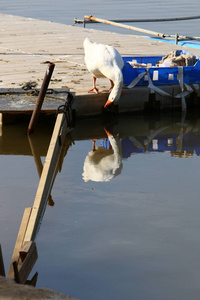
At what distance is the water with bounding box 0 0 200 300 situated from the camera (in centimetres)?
636

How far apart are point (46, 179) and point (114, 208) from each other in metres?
1.08

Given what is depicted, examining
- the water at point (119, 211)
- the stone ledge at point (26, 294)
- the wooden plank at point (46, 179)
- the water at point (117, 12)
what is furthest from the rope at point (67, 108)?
the water at point (117, 12)

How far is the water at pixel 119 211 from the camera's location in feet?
20.9

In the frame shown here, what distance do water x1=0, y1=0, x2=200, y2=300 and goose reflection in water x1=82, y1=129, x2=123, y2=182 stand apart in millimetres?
60

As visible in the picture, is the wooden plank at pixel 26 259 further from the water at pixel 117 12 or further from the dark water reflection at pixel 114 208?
the water at pixel 117 12

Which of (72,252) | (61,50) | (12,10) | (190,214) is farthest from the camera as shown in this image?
(12,10)

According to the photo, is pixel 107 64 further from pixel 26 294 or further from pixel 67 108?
pixel 26 294

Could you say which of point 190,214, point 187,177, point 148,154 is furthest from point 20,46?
point 190,214

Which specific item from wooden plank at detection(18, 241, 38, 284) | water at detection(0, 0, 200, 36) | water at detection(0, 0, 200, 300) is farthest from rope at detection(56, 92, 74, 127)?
water at detection(0, 0, 200, 36)

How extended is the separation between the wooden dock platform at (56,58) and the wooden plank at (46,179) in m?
0.71

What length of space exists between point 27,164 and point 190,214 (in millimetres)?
3504

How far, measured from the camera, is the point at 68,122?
38.0 ft

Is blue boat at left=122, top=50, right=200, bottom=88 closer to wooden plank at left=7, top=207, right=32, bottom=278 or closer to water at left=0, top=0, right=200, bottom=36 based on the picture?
wooden plank at left=7, top=207, right=32, bottom=278

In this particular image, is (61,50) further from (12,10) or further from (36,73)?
(12,10)
